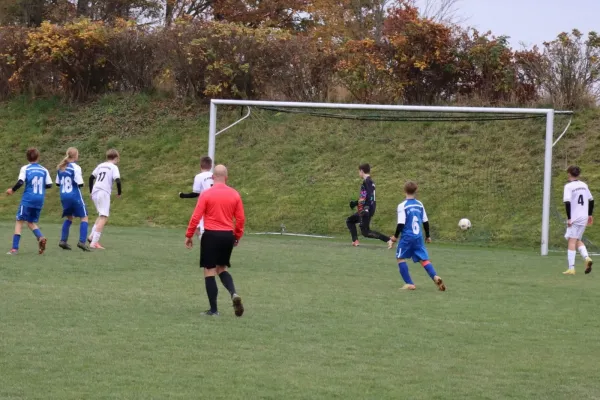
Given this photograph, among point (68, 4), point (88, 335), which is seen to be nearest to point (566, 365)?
point (88, 335)

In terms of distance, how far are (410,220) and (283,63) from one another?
17.9m

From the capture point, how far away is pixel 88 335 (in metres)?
8.45

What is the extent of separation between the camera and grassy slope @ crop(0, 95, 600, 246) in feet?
74.4

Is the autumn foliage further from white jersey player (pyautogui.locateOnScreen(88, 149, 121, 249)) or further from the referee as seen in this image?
the referee

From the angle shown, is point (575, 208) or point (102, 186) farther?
point (102, 186)

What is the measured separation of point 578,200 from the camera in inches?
609

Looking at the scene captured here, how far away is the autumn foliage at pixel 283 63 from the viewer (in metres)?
27.2

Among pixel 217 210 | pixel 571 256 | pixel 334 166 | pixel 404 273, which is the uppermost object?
pixel 334 166

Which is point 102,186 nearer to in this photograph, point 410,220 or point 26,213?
point 26,213

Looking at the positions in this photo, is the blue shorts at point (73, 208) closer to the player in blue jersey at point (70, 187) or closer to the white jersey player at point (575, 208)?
the player in blue jersey at point (70, 187)

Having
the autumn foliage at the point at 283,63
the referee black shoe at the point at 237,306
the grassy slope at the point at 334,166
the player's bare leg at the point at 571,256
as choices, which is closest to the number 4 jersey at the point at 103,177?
the grassy slope at the point at 334,166

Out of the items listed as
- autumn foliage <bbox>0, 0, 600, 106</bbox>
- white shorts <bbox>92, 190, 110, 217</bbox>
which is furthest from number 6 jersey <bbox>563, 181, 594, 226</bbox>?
autumn foliage <bbox>0, 0, 600, 106</bbox>

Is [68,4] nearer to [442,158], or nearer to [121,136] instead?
[121,136]

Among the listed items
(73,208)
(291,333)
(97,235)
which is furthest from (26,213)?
(291,333)
